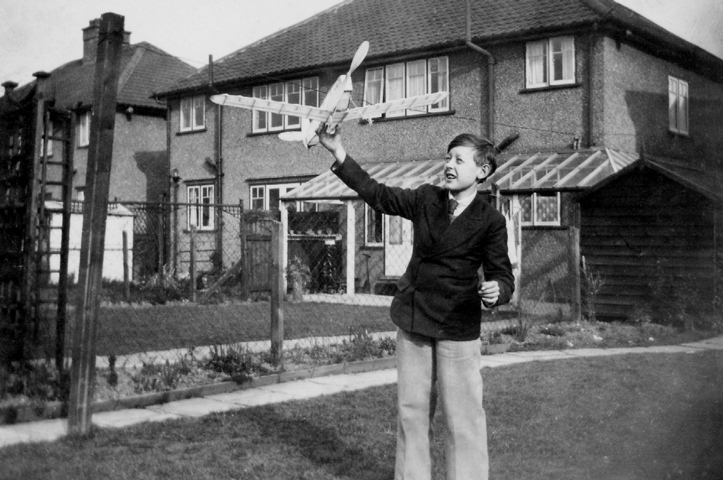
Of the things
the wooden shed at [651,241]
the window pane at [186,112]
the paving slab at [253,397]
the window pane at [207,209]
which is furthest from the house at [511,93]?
the paving slab at [253,397]

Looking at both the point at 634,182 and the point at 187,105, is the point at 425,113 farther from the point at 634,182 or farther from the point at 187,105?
the point at 187,105

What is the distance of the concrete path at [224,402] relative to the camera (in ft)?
18.3

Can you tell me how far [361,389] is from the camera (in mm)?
7391

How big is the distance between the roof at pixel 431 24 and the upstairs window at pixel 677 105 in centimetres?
112

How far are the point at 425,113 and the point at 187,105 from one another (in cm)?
977

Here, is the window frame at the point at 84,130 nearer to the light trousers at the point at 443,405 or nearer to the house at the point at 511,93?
the house at the point at 511,93

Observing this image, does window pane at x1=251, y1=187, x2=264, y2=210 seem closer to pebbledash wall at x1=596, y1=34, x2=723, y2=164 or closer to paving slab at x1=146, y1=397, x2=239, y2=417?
pebbledash wall at x1=596, y1=34, x2=723, y2=164

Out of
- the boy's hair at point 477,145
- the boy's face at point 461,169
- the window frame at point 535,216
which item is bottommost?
the boy's face at point 461,169

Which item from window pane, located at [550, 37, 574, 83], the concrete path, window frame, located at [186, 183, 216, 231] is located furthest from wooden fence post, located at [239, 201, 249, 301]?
the concrete path

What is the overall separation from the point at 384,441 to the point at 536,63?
1379cm

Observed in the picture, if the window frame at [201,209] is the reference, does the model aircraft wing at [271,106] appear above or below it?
below

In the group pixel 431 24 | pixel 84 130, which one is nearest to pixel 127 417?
pixel 431 24

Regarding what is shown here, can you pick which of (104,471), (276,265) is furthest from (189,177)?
(104,471)

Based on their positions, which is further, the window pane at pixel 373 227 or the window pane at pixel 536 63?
Result: the window pane at pixel 373 227
